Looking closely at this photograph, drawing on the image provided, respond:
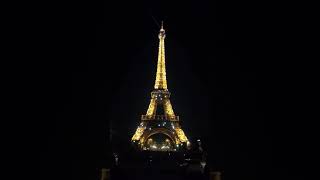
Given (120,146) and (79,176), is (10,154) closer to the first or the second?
(79,176)

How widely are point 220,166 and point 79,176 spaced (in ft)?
15.5

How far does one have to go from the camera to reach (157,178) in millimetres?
14273

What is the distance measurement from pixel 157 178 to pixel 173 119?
59.0 feet

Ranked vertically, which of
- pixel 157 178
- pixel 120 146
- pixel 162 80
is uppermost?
pixel 162 80

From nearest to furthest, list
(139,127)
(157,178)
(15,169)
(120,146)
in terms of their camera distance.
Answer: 1. (15,169)
2. (157,178)
3. (120,146)
4. (139,127)

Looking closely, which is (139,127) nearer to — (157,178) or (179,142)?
(179,142)

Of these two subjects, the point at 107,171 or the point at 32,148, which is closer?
the point at 32,148

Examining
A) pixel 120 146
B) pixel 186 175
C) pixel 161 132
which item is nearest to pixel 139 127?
pixel 161 132

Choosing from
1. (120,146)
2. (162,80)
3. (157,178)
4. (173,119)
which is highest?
(162,80)

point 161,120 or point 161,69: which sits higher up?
point 161,69

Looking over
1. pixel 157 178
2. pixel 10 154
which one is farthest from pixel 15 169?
pixel 157 178

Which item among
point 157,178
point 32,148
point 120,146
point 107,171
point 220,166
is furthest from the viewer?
point 120,146

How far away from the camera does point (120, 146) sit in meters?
24.5

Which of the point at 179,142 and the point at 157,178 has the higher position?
the point at 179,142
